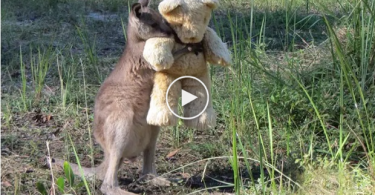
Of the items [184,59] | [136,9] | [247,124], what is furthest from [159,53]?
[247,124]

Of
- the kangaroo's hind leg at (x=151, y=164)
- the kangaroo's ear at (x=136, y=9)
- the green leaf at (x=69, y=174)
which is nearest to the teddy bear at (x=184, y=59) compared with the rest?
the kangaroo's ear at (x=136, y=9)

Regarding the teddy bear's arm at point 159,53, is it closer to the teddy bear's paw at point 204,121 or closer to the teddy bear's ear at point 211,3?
the teddy bear's ear at point 211,3

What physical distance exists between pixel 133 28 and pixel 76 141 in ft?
4.37

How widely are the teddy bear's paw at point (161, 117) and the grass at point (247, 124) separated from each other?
0.27 m

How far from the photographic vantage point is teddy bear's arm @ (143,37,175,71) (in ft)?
10.7

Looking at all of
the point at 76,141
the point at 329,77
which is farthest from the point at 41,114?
the point at 329,77

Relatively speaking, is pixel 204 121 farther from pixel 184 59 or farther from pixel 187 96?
pixel 184 59

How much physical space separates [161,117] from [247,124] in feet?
3.30

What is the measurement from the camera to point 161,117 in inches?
134

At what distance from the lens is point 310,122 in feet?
13.8

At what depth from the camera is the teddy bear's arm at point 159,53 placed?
10.7 ft

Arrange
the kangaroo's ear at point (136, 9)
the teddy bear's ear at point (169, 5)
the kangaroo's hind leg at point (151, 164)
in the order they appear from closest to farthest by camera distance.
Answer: the teddy bear's ear at point (169, 5), the kangaroo's ear at point (136, 9), the kangaroo's hind leg at point (151, 164)

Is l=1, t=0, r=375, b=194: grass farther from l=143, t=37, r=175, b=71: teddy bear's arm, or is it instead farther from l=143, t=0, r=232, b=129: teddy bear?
l=143, t=37, r=175, b=71: teddy bear's arm

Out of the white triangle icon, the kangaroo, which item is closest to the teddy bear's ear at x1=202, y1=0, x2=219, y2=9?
the kangaroo
